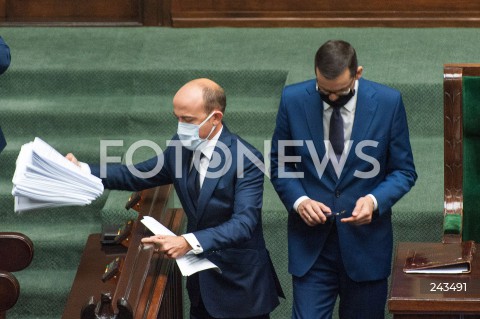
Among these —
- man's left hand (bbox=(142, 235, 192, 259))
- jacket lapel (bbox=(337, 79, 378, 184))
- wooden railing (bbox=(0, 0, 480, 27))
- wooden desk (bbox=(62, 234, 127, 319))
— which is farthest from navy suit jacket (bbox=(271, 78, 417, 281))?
wooden railing (bbox=(0, 0, 480, 27))

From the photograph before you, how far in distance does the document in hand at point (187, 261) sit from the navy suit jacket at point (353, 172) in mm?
389

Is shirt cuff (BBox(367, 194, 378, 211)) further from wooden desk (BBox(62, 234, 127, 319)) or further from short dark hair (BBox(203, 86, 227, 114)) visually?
wooden desk (BBox(62, 234, 127, 319))

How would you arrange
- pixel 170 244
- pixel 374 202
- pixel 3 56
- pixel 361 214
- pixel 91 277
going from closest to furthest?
1. pixel 170 244
2. pixel 361 214
3. pixel 374 202
4. pixel 91 277
5. pixel 3 56

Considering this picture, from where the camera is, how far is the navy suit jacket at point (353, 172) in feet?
14.7

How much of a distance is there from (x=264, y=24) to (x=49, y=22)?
1.30 meters

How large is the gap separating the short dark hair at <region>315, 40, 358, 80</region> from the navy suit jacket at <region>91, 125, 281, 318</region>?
427 millimetres

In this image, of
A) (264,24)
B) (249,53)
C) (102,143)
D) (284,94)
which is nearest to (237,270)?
(284,94)

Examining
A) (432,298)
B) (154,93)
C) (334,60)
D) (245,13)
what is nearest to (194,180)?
(334,60)

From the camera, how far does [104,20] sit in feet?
24.9

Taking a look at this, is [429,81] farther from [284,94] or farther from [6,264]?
[6,264]

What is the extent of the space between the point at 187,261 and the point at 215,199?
0.26 meters

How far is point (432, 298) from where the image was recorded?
4078 mm

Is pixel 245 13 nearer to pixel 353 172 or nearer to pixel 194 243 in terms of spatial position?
pixel 353 172

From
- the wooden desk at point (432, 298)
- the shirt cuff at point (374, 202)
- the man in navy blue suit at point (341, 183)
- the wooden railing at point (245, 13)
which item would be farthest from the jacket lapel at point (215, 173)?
the wooden railing at point (245, 13)
